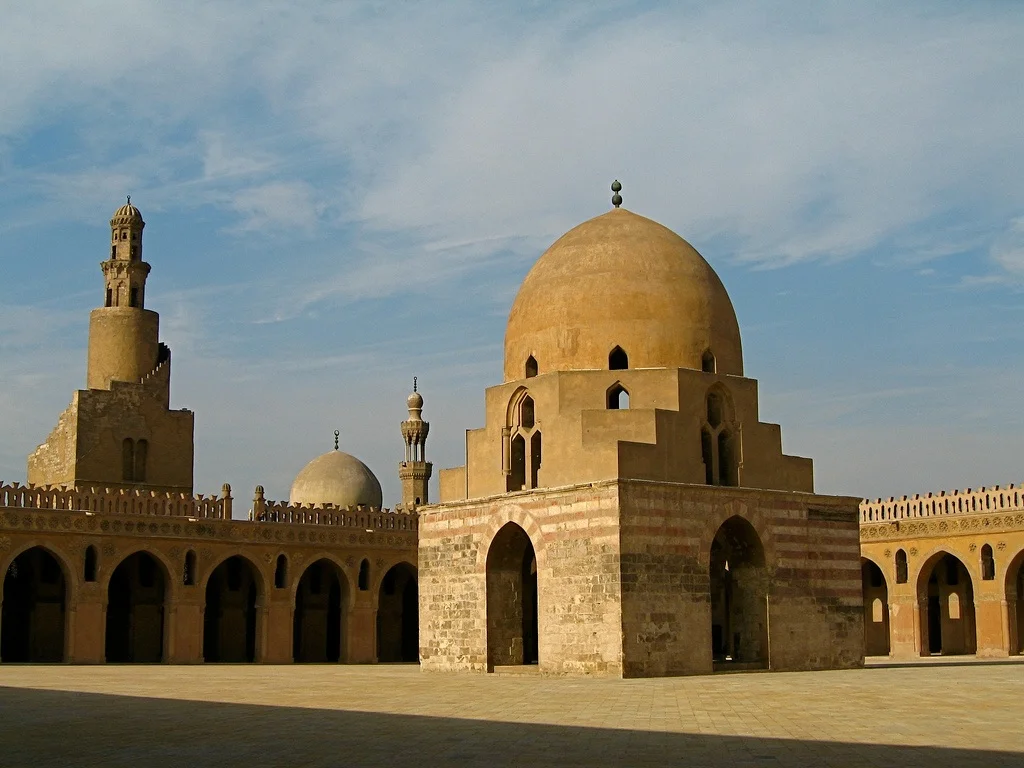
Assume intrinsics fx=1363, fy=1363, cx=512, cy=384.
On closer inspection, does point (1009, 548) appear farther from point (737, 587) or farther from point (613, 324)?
point (613, 324)

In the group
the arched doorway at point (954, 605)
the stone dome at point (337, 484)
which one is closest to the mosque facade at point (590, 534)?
the arched doorway at point (954, 605)

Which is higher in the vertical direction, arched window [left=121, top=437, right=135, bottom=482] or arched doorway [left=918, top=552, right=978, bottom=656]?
arched window [left=121, top=437, right=135, bottom=482]

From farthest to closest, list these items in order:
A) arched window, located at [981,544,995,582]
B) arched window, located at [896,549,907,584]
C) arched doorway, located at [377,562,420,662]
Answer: arched doorway, located at [377,562,420,662]
arched window, located at [896,549,907,584]
arched window, located at [981,544,995,582]

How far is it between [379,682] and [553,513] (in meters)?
3.60

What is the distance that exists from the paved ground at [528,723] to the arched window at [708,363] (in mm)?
5541

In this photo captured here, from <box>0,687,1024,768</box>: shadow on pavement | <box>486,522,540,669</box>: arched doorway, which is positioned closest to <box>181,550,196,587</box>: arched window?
<box>486,522,540,669</box>: arched doorway

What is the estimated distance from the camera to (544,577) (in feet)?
67.5

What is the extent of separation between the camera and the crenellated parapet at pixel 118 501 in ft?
94.1

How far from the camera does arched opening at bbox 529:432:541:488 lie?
22.1 meters

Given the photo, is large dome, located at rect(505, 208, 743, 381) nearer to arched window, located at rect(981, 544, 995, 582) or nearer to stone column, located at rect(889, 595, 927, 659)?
arched window, located at rect(981, 544, 995, 582)

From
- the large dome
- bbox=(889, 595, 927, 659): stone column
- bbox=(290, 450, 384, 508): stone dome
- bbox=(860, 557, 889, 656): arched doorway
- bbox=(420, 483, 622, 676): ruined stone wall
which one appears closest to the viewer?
bbox=(420, 483, 622, 676): ruined stone wall

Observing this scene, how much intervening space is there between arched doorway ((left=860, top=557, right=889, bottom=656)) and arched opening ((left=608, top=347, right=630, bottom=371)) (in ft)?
52.7

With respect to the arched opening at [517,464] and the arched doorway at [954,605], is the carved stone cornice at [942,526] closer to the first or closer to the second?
the arched doorway at [954,605]

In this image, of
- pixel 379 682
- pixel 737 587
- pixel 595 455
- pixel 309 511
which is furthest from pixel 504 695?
pixel 309 511
